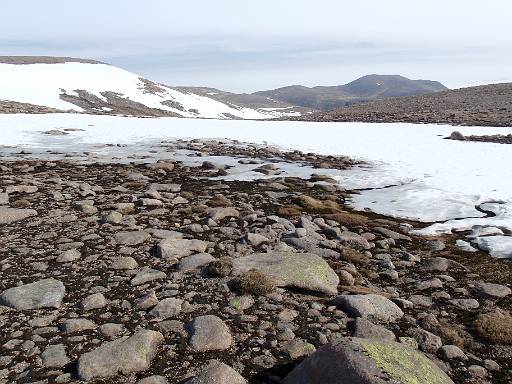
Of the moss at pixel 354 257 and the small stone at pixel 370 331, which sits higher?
the small stone at pixel 370 331

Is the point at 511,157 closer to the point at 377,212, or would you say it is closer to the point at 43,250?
the point at 377,212

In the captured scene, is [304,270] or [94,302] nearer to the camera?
[94,302]

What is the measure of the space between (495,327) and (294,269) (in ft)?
8.95

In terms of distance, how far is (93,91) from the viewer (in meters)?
99.8

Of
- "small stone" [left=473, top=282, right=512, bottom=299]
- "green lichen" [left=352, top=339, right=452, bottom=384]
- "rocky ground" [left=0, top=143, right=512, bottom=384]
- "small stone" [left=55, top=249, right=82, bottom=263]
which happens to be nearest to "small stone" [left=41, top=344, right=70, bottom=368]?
"rocky ground" [left=0, top=143, right=512, bottom=384]

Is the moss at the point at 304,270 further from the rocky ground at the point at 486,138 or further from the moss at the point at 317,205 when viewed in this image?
the rocky ground at the point at 486,138

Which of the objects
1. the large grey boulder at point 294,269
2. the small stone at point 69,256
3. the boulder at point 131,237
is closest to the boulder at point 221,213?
the boulder at point 131,237

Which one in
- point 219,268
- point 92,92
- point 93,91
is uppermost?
point 219,268

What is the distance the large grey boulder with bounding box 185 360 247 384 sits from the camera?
13.6ft

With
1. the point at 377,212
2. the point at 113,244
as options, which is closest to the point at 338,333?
the point at 113,244

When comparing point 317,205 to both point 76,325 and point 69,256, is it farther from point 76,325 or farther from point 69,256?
point 76,325

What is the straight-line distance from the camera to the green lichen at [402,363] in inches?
152

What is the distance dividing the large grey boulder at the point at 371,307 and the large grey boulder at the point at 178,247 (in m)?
2.76

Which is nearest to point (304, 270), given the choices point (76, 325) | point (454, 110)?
point (76, 325)
